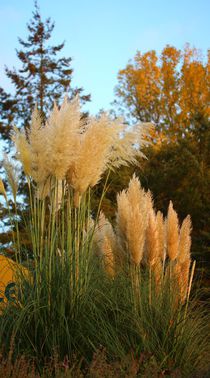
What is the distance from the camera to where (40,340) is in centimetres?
443

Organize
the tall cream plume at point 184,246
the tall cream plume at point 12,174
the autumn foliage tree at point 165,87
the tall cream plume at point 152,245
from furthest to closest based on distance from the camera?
1. the autumn foliage tree at point 165,87
2. the tall cream plume at point 184,246
3. the tall cream plume at point 152,245
4. the tall cream plume at point 12,174

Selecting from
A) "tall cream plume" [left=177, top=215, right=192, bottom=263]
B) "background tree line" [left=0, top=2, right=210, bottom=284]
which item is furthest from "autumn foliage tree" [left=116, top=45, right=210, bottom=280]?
"tall cream plume" [left=177, top=215, right=192, bottom=263]

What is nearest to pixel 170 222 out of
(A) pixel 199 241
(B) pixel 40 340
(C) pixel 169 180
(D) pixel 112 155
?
(D) pixel 112 155

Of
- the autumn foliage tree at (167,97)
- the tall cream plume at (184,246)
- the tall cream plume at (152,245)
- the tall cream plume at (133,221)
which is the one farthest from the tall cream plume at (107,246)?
the autumn foliage tree at (167,97)

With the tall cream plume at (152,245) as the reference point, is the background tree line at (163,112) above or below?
above

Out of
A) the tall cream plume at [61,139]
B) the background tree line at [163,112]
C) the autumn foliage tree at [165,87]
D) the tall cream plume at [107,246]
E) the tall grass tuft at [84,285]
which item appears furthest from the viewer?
the autumn foliage tree at [165,87]

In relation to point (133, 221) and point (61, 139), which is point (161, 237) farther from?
point (61, 139)

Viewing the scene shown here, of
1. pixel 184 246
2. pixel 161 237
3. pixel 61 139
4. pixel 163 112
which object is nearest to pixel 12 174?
pixel 61 139

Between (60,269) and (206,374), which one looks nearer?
(206,374)

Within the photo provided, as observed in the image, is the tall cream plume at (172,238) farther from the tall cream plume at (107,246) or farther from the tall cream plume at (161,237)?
the tall cream plume at (107,246)

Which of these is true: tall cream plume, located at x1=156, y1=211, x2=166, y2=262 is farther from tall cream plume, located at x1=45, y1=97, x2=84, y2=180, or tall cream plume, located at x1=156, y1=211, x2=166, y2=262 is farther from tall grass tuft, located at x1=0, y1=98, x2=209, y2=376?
tall cream plume, located at x1=45, y1=97, x2=84, y2=180

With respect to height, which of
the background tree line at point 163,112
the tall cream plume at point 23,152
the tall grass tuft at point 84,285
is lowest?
the tall grass tuft at point 84,285

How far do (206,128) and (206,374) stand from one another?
11918 mm

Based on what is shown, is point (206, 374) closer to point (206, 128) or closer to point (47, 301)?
point (47, 301)
